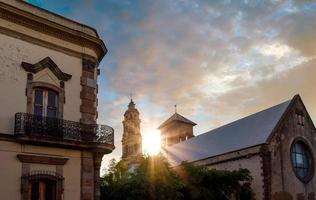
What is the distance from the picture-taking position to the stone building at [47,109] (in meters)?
14.6

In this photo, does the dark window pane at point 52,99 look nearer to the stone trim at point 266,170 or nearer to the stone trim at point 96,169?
the stone trim at point 96,169

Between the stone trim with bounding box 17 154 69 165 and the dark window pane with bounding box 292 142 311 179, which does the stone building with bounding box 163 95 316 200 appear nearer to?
the dark window pane with bounding box 292 142 311 179

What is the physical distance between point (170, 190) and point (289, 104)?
13794 millimetres

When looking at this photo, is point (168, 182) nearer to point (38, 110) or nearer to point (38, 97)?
point (38, 110)

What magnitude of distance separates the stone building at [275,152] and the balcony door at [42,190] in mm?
17107

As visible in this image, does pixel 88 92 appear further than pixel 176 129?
No

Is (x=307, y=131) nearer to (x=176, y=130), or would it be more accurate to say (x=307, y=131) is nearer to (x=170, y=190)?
(x=170, y=190)

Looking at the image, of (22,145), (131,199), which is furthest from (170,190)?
(22,145)

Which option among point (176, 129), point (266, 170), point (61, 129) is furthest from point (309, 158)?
point (176, 129)

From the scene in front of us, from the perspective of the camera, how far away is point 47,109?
1608 cm

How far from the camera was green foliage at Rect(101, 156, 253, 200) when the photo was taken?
22.3 metres

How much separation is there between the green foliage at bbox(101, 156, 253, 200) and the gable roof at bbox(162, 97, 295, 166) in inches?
136

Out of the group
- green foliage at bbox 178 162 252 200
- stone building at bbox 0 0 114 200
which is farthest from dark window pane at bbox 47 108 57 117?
green foliage at bbox 178 162 252 200

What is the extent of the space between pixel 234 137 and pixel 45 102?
2130cm
